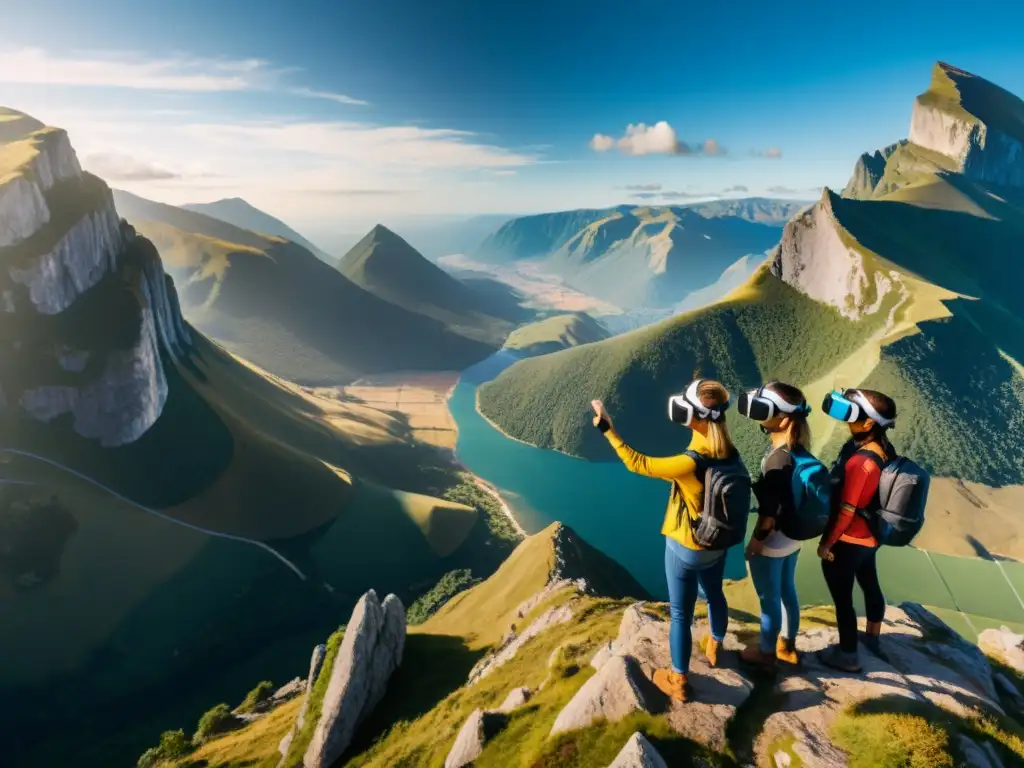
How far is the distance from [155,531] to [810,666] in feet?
303

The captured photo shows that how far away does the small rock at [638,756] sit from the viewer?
36.1ft

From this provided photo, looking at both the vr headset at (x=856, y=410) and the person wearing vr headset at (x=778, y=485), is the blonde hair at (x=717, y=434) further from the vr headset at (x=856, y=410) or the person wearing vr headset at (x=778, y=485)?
the vr headset at (x=856, y=410)

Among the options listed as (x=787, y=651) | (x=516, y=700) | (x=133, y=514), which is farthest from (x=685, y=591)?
(x=133, y=514)

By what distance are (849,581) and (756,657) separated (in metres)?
2.91

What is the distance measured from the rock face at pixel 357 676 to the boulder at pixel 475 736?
12826 mm

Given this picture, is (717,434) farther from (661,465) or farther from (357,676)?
(357,676)

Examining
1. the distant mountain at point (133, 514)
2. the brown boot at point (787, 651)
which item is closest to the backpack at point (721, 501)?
the brown boot at point (787, 651)

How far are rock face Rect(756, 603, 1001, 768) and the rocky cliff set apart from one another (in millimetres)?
100113

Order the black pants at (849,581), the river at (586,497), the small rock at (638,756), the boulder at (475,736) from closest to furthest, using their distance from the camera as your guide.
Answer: the small rock at (638,756) < the black pants at (849,581) < the boulder at (475,736) < the river at (586,497)

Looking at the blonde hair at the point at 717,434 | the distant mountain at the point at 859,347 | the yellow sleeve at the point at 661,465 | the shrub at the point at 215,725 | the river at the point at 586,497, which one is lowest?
the river at the point at 586,497

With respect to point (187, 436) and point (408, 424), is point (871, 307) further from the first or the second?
point (187, 436)

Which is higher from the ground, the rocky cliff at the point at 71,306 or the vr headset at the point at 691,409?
the vr headset at the point at 691,409

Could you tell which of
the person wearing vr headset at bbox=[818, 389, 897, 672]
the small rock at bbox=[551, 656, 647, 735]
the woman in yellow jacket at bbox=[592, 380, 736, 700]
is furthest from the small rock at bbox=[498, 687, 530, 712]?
the person wearing vr headset at bbox=[818, 389, 897, 672]

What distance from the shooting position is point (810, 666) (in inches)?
529
